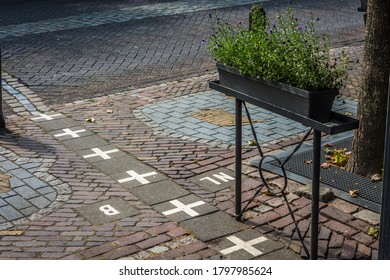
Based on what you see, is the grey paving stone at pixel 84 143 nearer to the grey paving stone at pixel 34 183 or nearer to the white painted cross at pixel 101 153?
the white painted cross at pixel 101 153

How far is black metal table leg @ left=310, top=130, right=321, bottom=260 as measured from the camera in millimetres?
5219

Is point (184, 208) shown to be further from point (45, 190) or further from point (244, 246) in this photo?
point (45, 190)

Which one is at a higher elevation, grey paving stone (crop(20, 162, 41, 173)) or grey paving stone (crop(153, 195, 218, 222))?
grey paving stone (crop(20, 162, 41, 173))

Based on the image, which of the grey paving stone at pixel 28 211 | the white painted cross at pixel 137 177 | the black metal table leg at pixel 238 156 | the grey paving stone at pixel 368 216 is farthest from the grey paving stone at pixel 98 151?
the grey paving stone at pixel 368 216

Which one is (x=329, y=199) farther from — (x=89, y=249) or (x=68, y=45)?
(x=68, y=45)

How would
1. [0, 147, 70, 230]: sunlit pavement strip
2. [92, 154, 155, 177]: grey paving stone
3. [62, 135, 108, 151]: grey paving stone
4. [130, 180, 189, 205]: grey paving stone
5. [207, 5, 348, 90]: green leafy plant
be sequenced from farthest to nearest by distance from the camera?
[62, 135, 108, 151]: grey paving stone < [92, 154, 155, 177]: grey paving stone < [130, 180, 189, 205]: grey paving stone < [0, 147, 70, 230]: sunlit pavement strip < [207, 5, 348, 90]: green leafy plant

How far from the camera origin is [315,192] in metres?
5.28

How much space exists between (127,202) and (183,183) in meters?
0.66

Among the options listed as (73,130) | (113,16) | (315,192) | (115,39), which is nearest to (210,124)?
(73,130)

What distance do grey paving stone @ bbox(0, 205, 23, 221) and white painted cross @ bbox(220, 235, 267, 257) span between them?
6.25 feet

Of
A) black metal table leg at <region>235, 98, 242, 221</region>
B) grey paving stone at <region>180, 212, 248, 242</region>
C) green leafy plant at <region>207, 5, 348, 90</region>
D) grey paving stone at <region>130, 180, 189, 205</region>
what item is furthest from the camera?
grey paving stone at <region>130, 180, 189, 205</region>

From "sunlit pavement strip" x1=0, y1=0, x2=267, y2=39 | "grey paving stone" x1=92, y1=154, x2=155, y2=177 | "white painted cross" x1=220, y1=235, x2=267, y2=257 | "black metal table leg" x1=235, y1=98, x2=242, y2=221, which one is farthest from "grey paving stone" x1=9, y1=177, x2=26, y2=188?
"sunlit pavement strip" x1=0, y1=0, x2=267, y2=39

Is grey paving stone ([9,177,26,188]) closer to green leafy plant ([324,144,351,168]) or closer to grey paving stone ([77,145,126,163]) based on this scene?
grey paving stone ([77,145,126,163])

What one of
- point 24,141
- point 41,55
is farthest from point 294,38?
point 41,55
